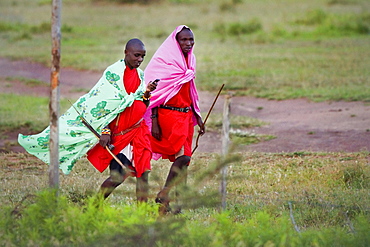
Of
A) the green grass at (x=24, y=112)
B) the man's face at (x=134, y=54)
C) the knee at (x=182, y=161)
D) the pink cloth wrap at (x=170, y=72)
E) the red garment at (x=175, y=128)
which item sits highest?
the man's face at (x=134, y=54)

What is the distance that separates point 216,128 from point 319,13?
17.4 m

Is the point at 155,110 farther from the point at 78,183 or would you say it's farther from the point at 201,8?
the point at 201,8

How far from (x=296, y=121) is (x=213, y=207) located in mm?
5787

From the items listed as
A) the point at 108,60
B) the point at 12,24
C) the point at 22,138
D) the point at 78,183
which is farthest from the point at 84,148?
the point at 12,24

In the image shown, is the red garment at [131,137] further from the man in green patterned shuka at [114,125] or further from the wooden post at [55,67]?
the wooden post at [55,67]

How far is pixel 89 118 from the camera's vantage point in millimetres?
5742

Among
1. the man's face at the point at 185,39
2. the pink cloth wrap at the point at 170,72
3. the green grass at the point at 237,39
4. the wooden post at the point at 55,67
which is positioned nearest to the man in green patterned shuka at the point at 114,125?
the pink cloth wrap at the point at 170,72

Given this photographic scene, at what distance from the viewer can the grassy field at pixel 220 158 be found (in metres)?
4.42

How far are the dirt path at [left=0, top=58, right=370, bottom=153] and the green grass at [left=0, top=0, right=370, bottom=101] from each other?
23.2 inches

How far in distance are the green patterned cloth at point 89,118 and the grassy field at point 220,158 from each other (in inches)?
17.8

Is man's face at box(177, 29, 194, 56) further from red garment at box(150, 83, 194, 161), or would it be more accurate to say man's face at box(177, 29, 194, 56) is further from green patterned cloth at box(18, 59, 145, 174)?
green patterned cloth at box(18, 59, 145, 174)

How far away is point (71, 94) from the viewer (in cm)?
1414

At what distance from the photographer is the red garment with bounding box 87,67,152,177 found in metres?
5.67

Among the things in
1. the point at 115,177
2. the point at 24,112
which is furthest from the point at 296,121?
the point at 115,177
